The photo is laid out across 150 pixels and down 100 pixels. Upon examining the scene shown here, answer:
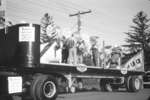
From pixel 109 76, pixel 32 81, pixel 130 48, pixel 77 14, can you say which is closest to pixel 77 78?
pixel 109 76

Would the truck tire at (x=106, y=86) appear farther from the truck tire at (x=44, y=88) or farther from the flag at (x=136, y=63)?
the truck tire at (x=44, y=88)

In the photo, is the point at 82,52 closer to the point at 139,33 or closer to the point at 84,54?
the point at 84,54

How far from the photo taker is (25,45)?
332 inches

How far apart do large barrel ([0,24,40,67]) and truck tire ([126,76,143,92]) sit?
22.6 ft

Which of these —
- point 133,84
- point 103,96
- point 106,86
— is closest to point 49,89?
point 103,96

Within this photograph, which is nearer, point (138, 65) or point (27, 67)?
point (27, 67)

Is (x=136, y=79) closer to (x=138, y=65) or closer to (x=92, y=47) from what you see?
(x=138, y=65)

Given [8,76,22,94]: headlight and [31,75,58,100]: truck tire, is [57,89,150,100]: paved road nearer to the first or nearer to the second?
[31,75,58,100]: truck tire

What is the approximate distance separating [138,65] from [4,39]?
28.0 ft

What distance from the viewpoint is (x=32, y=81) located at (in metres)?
8.70

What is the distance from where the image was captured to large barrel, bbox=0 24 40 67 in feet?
27.7

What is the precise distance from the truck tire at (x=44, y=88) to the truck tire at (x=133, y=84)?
19.4 ft

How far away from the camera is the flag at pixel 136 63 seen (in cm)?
1542

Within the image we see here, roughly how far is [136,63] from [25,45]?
865cm
